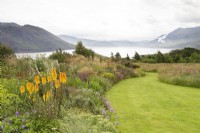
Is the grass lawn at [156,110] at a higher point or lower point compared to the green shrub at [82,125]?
lower

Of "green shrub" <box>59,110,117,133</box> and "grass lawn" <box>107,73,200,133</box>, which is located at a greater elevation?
"green shrub" <box>59,110,117,133</box>

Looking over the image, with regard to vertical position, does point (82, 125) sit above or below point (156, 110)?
above

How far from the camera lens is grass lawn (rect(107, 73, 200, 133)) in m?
7.26

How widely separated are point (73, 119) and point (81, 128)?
2.00ft

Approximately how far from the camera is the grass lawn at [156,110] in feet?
23.8

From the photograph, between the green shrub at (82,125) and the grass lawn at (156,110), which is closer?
the green shrub at (82,125)

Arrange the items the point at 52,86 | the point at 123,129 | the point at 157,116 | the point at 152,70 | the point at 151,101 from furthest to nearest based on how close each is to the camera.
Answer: the point at 152,70 → the point at 151,101 → the point at 157,116 → the point at 123,129 → the point at 52,86

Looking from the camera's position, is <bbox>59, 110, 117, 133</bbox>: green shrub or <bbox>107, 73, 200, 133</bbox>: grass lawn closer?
<bbox>59, 110, 117, 133</bbox>: green shrub

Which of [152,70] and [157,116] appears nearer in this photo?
[157,116]

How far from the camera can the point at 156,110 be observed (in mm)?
9148

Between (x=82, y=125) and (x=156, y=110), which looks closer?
(x=82, y=125)

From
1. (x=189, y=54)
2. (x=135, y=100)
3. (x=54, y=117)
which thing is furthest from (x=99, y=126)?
(x=189, y=54)

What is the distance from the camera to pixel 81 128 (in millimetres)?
4773

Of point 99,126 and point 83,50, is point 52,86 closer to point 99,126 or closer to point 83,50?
point 99,126
